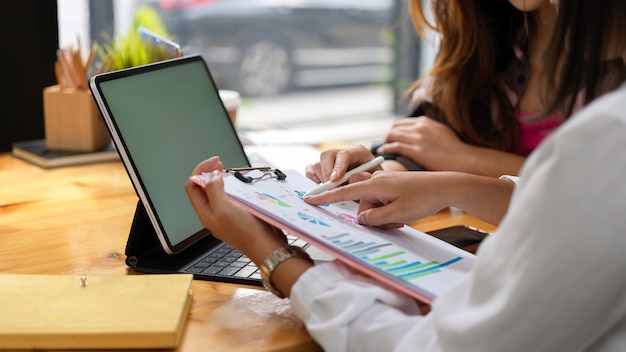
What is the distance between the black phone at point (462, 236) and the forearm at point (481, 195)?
0.04m

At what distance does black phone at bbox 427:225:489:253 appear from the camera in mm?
1075

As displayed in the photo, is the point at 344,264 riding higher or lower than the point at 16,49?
lower

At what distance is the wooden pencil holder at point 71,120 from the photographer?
1.54 meters

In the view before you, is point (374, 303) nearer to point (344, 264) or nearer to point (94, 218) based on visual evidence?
point (344, 264)

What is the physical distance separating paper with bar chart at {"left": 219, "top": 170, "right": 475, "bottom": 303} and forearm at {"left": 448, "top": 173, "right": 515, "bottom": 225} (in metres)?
0.08

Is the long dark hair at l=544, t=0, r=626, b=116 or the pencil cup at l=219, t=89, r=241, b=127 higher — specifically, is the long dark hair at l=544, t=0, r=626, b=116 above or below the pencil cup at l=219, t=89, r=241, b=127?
above

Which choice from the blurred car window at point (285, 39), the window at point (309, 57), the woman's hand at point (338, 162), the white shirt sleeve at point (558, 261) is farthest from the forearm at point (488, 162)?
the blurred car window at point (285, 39)

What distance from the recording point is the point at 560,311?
0.62 meters

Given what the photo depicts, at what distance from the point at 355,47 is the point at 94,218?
3046 mm

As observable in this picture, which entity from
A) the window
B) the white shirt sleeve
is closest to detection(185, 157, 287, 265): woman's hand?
the white shirt sleeve

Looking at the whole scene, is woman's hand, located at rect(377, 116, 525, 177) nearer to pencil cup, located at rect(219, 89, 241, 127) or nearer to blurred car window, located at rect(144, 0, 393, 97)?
pencil cup, located at rect(219, 89, 241, 127)

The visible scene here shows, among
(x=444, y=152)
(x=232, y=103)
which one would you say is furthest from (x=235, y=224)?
(x=232, y=103)

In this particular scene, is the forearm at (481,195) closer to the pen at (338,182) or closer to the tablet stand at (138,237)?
the pen at (338,182)

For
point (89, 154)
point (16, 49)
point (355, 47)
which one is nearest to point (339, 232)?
point (89, 154)
